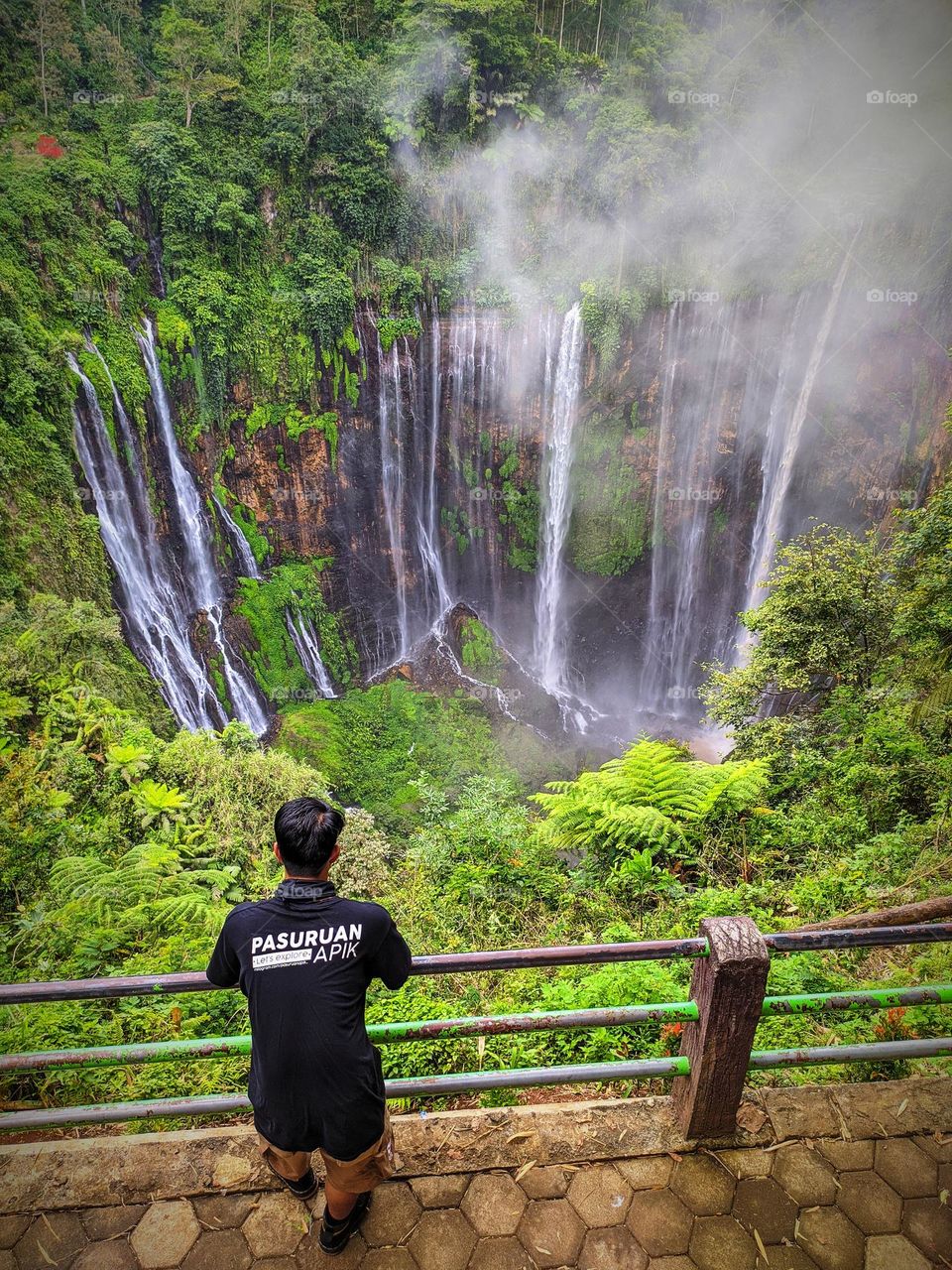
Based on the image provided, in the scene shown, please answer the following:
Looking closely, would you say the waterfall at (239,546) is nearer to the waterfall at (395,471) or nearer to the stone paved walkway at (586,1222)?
the waterfall at (395,471)

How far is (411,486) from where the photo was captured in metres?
17.8

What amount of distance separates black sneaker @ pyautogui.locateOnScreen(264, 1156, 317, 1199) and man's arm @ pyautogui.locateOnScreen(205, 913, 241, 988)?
593 millimetres

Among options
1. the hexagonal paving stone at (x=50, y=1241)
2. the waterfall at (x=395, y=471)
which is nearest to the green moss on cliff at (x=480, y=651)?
the waterfall at (x=395, y=471)

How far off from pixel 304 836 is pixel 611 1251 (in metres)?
1.52

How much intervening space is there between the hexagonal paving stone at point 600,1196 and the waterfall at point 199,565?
14.1 meters

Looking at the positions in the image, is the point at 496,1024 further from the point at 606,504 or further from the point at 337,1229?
the point at 606,504

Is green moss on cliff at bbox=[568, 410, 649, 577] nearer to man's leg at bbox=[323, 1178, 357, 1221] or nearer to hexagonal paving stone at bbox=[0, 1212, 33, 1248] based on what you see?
man's leg at bbox=[323, 1178, 357, 1221]

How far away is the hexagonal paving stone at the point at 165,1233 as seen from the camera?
5.98ft

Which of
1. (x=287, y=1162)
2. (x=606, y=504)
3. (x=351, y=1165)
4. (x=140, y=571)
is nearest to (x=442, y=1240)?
(x=351, y=1165)

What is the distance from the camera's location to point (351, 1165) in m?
1.73

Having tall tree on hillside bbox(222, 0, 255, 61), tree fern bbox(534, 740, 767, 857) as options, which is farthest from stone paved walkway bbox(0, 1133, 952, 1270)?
tall tree on hillside bbox(222, 0, 255, 61)

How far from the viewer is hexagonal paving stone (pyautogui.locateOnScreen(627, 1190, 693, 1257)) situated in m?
1.83

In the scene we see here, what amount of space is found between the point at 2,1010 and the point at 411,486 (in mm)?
15887

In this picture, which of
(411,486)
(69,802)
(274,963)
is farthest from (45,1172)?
(411,486)
